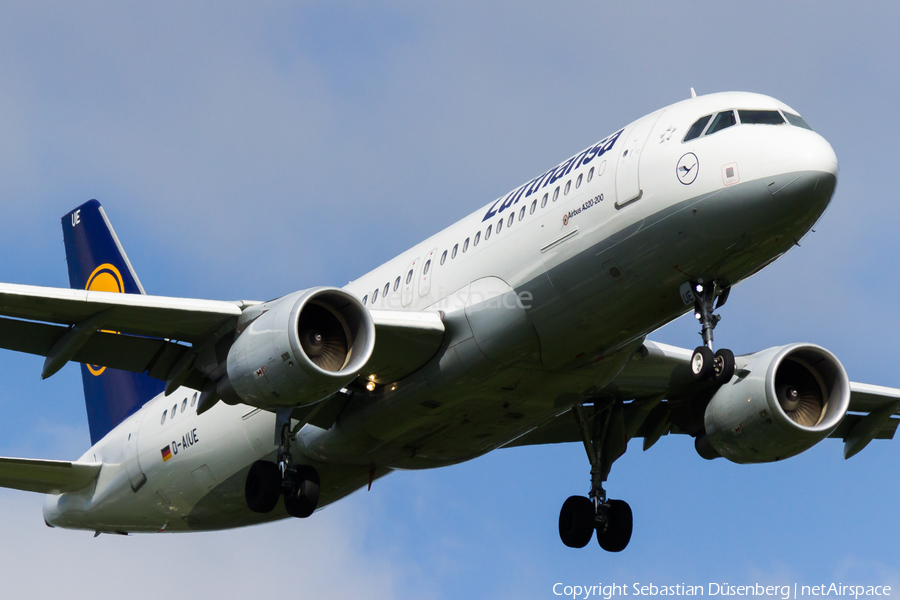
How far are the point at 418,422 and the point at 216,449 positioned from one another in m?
4.81

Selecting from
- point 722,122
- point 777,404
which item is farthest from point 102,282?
point 722,122

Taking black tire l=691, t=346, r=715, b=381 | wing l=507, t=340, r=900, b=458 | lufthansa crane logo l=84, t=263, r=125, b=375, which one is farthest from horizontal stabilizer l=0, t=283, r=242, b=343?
lufthansa crane logo l=84, t=263, r=125, b=375

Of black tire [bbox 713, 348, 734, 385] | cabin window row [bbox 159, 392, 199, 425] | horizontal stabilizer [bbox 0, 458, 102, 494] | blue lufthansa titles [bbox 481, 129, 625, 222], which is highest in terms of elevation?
blue lufthansa titles [bbox 481, 129, 625, 222]

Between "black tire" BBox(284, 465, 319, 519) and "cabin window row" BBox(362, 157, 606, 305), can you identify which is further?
"black tire" BBox(284, 465, 319, 519)

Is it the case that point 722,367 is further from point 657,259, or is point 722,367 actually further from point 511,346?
point 511,346

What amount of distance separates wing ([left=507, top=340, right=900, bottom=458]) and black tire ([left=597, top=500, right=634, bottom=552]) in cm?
149

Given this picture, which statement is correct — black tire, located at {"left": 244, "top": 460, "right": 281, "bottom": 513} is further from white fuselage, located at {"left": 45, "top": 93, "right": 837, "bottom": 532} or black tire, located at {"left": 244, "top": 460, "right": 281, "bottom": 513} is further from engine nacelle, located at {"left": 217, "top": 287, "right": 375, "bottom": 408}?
engine nacelle, located at {"left": 217, "top": 287, "right": 375, "bottom": 408}

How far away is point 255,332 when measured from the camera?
20.1 metres

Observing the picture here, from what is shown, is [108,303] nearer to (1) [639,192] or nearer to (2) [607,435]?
(1) [639,192]

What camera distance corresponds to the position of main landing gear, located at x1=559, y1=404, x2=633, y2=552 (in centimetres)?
2542

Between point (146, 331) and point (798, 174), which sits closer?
point (798, 174)

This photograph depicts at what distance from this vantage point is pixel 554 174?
20.9m

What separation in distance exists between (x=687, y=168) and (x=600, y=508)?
29.7 feet

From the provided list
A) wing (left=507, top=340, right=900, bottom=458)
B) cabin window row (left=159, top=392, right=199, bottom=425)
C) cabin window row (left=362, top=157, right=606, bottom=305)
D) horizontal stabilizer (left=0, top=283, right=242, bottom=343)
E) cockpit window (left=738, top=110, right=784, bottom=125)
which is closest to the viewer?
cockpit window (left=738, top=110, right=784, bottom=125)
